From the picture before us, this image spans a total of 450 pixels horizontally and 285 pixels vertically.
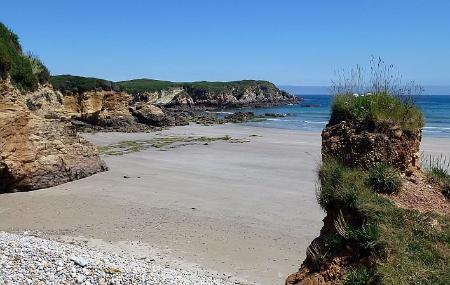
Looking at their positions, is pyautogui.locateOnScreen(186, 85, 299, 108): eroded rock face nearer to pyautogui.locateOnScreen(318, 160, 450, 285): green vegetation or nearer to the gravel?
the gravel

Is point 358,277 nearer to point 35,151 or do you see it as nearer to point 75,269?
point 75,269

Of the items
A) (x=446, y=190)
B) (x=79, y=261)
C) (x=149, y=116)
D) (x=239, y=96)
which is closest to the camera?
(x=446, y=190)

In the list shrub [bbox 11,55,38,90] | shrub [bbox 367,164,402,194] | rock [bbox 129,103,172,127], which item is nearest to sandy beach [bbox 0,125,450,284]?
shrub [bbox 367,164,402,194]

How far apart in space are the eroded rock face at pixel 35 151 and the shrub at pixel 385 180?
1389 cm

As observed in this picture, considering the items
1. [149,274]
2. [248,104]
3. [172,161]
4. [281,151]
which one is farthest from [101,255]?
[248,104]

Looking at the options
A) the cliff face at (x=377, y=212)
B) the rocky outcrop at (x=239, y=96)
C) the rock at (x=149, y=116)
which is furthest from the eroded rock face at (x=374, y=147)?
the rocky outcrop at (x=239, y=96)

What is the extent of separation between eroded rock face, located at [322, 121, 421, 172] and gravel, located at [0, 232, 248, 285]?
3359mm

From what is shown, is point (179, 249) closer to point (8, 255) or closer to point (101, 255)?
point (101, 255)

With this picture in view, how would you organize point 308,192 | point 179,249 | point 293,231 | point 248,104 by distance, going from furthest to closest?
point 248,104 < point 308,192 < point 293,231 < point 179,249

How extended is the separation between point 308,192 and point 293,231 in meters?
5.14

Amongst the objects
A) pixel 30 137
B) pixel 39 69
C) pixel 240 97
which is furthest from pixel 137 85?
pixel 30 137

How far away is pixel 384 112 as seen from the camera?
Answer: 7.58m

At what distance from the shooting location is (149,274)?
8.73 metres

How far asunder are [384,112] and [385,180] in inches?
46.7
